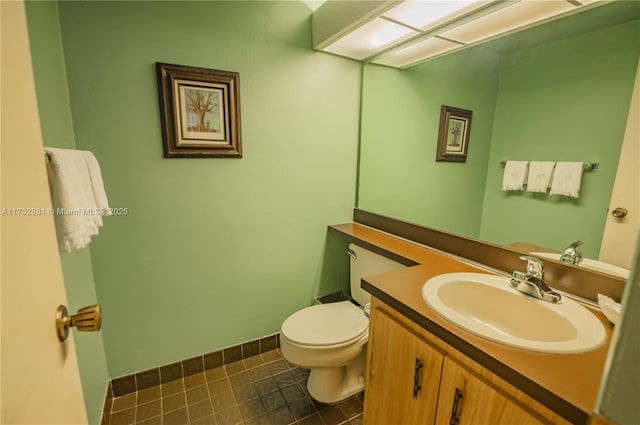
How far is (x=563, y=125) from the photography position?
1.06m

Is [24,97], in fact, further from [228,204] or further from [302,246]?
[302,246]

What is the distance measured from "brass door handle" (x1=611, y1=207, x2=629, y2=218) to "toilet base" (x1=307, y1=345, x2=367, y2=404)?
1.21 m

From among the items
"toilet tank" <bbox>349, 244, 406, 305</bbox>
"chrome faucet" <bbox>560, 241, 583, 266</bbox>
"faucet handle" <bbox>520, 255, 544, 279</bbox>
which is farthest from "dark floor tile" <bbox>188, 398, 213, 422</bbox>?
"chrome faucet" <bbox>560, 241, 583, 266</bbox>

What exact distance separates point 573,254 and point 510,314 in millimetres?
324

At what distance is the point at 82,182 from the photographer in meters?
0.97

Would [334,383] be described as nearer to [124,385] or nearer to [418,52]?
[124,385]

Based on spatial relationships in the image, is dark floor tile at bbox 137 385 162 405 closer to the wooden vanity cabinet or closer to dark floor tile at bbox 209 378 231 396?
dark floor tile at bbox 209 378 231 396

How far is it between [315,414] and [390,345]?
31.8 inches

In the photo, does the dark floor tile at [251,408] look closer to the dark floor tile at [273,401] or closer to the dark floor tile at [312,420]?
the dark floor tile at [273,401]

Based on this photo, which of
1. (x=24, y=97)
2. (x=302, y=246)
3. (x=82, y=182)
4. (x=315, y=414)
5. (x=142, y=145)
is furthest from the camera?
(x=302, y=246)

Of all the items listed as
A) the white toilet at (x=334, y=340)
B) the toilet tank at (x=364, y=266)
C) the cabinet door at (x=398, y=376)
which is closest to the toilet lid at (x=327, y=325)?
the white toilet at (x=334, y=340)

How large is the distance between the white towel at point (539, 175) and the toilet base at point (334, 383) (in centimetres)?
114

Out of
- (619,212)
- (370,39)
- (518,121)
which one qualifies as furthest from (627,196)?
(370,39)

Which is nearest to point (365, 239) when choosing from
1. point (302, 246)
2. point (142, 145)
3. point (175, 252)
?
point (302, 246)
